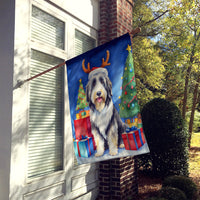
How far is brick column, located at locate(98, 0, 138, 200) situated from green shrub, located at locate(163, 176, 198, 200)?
922 millimetres

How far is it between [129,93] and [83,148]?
1.08m

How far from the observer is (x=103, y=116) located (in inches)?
136

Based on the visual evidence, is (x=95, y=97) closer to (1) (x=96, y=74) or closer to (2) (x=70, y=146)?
(1) (x=96, y=74)

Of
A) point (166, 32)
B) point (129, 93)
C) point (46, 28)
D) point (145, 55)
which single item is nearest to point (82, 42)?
point (46, 28)

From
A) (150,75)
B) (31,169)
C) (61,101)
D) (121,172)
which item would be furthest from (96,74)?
(150,75)

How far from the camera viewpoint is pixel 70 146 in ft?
16.2

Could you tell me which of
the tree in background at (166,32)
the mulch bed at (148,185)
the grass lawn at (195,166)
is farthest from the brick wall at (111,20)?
the grass lawn at (195,166)

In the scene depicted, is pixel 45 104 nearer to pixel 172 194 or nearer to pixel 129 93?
pixel 129 93

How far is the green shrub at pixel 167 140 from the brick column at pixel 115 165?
128 cm

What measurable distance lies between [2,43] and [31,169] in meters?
2.12

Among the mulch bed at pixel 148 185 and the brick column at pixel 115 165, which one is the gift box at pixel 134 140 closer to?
the brick column at pixel 115 165

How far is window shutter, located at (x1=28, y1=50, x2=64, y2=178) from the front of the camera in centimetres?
410

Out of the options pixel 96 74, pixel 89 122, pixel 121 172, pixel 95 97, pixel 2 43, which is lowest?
pixel 121 172

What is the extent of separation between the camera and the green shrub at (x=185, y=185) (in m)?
5.58
